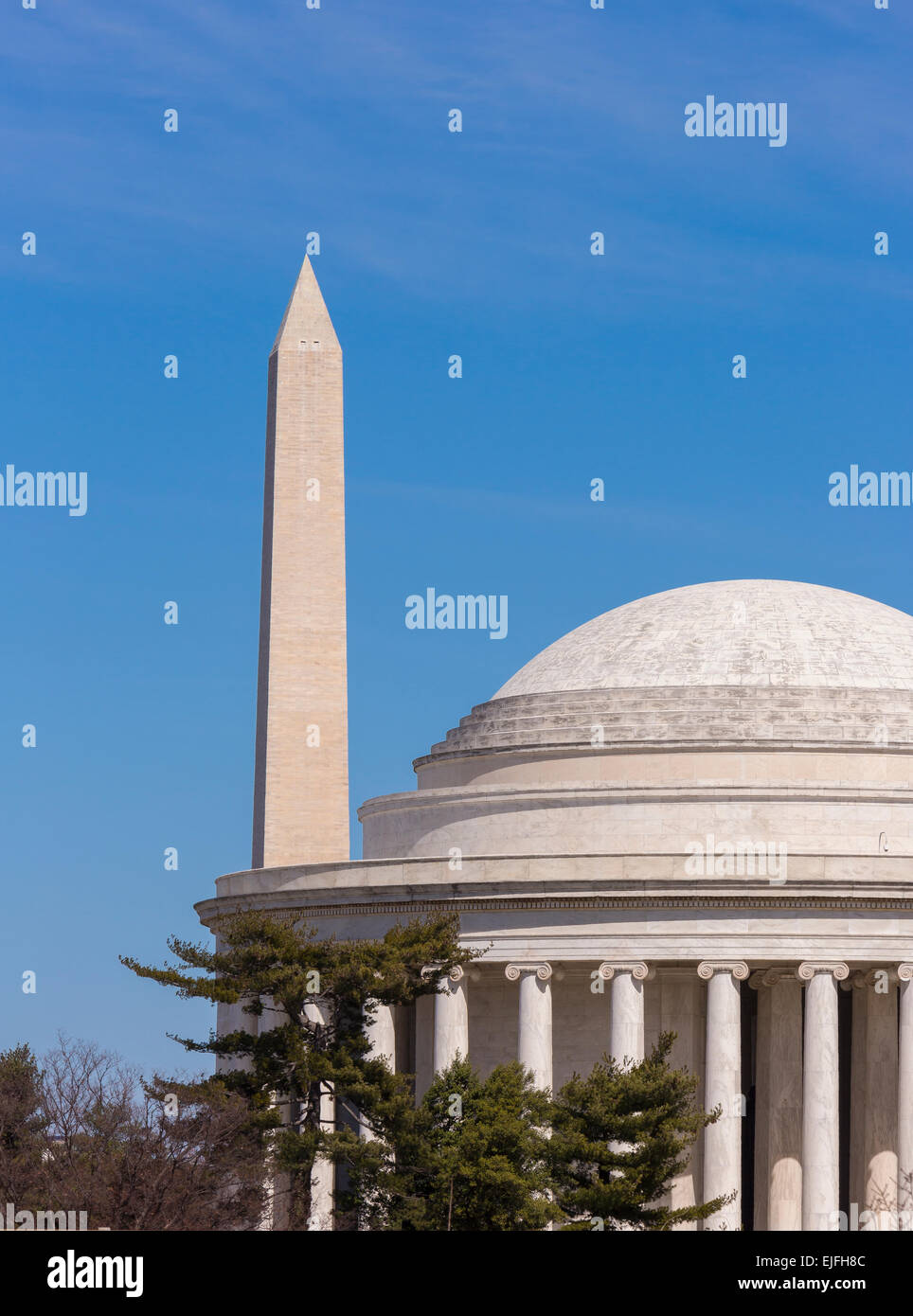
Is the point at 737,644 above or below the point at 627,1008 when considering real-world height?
above

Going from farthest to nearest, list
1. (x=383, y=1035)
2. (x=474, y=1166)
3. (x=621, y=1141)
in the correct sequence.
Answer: (x=383, y=1035) < (x=474, y=1166) < (x=621, y=1141)

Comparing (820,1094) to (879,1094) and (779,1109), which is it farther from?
(779,1109)

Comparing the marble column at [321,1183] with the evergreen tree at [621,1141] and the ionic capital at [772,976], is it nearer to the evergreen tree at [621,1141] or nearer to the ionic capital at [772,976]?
the evergreen tree at [621,1141]

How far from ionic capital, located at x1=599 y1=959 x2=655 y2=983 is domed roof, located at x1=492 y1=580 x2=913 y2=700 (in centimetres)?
1194

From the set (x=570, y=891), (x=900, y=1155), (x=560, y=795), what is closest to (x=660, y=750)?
(x=560, y=795)

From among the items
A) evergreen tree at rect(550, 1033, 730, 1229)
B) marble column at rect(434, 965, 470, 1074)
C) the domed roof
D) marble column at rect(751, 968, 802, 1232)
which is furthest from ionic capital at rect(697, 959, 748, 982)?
the domed roof

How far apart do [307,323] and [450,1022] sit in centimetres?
2641

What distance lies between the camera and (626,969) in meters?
54.1

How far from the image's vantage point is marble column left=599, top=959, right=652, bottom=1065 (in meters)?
53.8

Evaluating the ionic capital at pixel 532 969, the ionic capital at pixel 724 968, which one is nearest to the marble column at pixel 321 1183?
the ionic capital at pixel 532 969

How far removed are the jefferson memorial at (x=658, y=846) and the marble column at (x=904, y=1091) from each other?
83 millimetres

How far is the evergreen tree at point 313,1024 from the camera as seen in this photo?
49806 mm

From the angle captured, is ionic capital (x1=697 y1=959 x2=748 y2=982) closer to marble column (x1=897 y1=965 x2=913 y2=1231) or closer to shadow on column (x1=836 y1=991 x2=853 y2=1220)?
marble column (x1=897 y1=965 x2=913 y2=1231)

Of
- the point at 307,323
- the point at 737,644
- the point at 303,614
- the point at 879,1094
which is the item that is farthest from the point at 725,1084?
the point at 307,323
